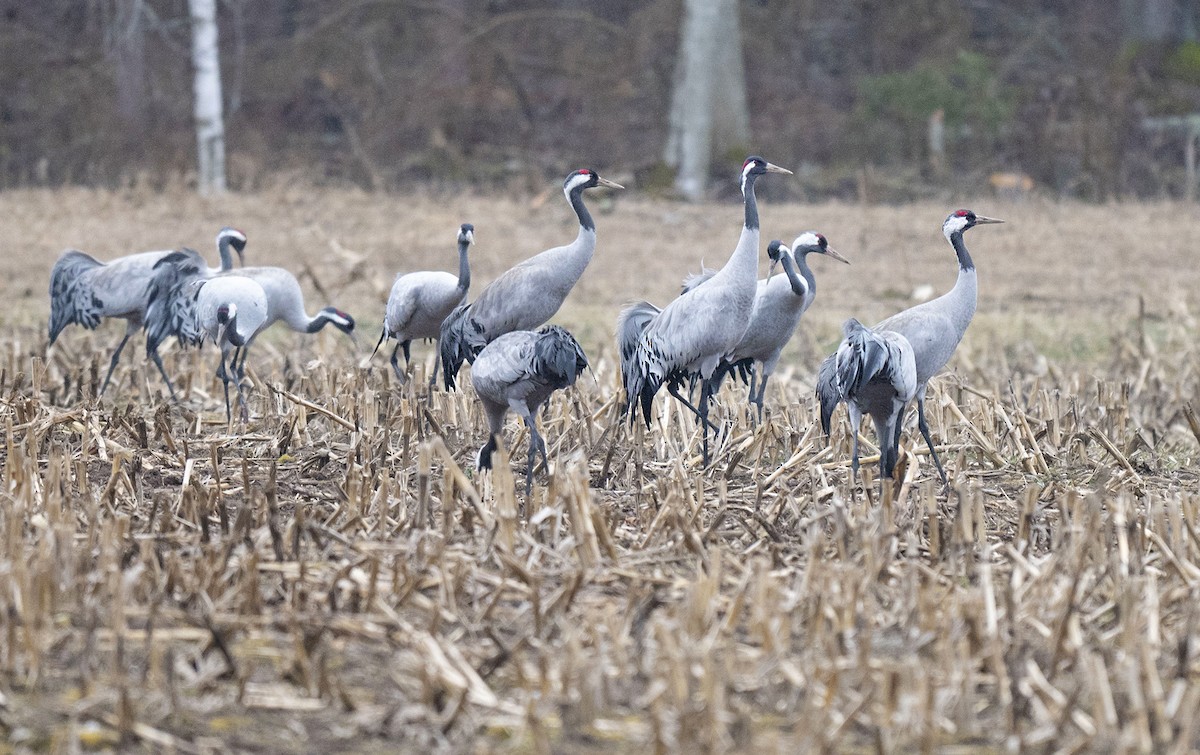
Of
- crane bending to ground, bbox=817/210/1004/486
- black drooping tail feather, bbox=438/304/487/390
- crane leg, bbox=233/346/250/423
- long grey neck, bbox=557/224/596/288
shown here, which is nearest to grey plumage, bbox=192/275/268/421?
crane leg, bbox=233/346/250/423

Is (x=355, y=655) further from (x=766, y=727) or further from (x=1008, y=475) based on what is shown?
(x=1008, y=475)

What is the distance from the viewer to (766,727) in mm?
2977

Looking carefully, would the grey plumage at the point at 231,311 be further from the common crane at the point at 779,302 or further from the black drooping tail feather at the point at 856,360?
the black drooping tail feather at the point at 856,360

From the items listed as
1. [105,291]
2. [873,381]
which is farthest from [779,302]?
[105,291]

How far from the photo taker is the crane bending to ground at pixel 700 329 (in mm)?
5535

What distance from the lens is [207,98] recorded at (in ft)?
51.5

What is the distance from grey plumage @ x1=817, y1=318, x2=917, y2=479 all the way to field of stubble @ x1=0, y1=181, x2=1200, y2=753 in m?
0.16

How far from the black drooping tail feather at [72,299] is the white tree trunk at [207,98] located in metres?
7.84

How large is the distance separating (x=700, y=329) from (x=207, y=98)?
1130 cm

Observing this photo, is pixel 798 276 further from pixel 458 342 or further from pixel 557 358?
pixel 557 358

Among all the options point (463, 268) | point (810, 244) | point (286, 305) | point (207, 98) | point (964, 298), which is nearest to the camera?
point (964, 298)

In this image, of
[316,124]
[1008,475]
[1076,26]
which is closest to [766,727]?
[1008,475]

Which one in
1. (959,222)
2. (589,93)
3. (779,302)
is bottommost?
(779,302)

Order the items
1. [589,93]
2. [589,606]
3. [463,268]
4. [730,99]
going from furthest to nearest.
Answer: [589,93] < [730,99] < [463,268] < [589,606]
